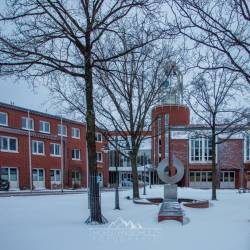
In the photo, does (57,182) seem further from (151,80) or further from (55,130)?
(151,80)

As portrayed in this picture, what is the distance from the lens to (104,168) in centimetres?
5712

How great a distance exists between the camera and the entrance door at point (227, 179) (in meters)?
48.9

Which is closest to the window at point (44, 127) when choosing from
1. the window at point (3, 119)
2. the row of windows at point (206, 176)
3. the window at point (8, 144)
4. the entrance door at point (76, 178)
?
the window at point (8, 144)

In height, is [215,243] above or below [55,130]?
below

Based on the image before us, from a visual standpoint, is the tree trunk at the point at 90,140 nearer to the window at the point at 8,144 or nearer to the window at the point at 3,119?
the window at the point at 8,144

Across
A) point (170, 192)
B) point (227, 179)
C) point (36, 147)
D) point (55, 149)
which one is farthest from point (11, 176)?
point (227, 179)

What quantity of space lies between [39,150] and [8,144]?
5.32m

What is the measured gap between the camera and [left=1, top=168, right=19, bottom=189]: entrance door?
3722 cm

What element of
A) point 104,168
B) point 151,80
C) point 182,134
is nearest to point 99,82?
point 151,80

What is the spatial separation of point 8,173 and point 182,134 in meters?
24.4

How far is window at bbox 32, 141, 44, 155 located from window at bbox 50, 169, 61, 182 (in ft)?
9.52

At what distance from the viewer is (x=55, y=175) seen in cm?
4494

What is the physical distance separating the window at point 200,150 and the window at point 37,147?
65.8 ft

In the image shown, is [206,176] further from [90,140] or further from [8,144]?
[90,140]
